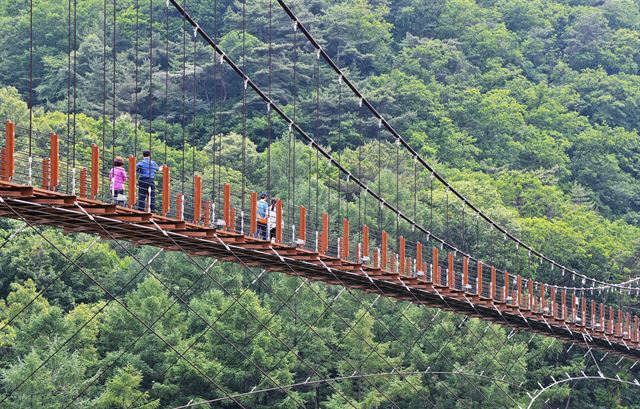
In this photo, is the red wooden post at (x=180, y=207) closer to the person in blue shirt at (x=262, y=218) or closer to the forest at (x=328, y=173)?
the person in blue shirt at (x=262, y=218)

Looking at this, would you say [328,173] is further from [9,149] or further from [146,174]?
[9,149]

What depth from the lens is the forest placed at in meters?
53.0

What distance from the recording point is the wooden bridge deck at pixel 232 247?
21703 mm

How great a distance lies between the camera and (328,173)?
69062 mm

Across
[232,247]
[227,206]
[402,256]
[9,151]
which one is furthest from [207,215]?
[402,256]

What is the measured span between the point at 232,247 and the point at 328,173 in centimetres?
4242

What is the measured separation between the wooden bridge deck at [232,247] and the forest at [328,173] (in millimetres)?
1673

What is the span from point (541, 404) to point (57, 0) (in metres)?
33.9

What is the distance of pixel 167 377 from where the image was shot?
54.3 meters

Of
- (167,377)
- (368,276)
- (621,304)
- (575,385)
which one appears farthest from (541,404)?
(368,276)

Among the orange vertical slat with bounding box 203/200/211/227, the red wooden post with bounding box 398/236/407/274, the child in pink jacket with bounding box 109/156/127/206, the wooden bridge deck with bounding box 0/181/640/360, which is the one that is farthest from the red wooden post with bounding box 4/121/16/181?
the red wooden post with bounding box 398/236/407/274

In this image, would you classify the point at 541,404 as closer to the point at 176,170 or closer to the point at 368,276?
the point at 176,170

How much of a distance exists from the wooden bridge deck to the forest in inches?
65.9

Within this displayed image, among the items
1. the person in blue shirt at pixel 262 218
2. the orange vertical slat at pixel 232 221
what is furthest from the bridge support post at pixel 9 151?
the person in blue shirt at pixel 262 218
